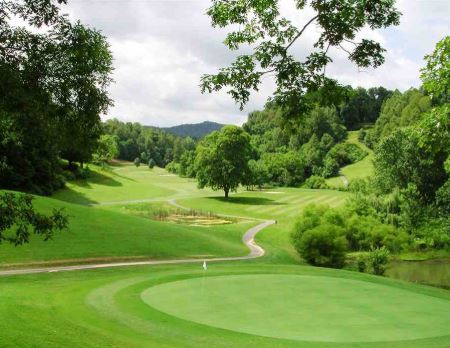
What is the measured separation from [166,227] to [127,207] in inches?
1072

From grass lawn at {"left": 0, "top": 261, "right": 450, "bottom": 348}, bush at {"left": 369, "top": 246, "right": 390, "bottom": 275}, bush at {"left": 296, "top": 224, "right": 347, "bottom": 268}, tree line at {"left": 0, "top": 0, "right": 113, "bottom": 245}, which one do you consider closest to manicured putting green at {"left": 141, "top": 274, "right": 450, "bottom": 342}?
grass lawn at {"left": 0, "top": 261, "right": 450, "bottom": 348}

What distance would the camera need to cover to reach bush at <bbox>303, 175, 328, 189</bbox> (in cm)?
12471

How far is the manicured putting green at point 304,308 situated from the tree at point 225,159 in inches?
2335

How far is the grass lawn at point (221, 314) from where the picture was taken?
1464 centimetres

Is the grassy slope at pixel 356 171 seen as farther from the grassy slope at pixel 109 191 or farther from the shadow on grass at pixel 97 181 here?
the shadow on grass at pixel 97 181

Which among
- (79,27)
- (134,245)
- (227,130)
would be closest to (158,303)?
(79,27)

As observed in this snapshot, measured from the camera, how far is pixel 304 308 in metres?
18.6

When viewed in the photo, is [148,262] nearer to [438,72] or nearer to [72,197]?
[438,72]

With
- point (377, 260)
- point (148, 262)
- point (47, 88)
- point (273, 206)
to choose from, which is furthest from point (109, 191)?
point (47, 88)

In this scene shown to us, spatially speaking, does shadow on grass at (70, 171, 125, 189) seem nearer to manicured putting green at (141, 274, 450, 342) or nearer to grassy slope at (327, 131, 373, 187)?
grassy slope at (327, 131, 373, 187)

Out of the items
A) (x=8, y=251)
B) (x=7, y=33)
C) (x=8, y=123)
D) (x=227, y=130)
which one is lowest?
(x=8, y=251)

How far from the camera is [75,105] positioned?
13.4m

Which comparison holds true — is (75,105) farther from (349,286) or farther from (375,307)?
(349,286)

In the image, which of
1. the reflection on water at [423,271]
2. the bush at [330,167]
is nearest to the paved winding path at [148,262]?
the reflection on water at [423,271]
